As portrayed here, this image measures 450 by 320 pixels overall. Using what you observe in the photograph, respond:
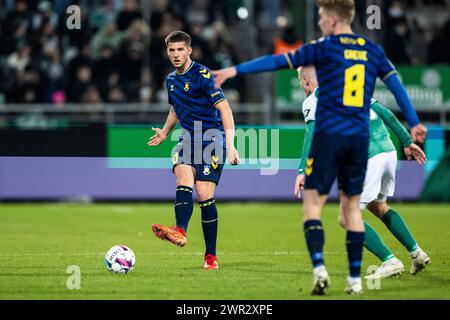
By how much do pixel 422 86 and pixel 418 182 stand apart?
7.20ft

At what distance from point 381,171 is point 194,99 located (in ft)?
6.74

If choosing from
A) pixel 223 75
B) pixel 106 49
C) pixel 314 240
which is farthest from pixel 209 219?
pixel 106 49

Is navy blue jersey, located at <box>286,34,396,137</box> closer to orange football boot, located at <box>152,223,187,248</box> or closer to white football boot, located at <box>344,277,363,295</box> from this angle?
white football boot, located at <box>344,277,363,295</box>

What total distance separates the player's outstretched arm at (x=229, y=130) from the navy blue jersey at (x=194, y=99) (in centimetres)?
29

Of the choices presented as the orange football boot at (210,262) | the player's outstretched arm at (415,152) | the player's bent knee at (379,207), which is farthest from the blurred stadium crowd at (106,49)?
the player's outstretched arm at (415,152)

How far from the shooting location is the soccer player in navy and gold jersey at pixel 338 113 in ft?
25.1

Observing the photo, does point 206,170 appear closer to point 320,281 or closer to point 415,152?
point 415,152

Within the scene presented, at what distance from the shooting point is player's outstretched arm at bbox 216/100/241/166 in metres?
9.14

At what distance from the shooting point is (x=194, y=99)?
1005cm

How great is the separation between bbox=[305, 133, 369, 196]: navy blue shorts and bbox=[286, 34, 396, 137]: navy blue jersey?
0.07 m

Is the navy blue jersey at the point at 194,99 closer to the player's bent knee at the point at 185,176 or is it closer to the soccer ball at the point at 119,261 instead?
the player's bent knee at the point at 185,176

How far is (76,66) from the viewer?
2095 centimetres

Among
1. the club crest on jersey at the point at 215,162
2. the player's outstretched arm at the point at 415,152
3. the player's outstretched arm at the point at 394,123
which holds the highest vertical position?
the player's outstretched arm at the point at 394,123

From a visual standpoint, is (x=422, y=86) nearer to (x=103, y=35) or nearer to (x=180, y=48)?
(x=103, y=35)
